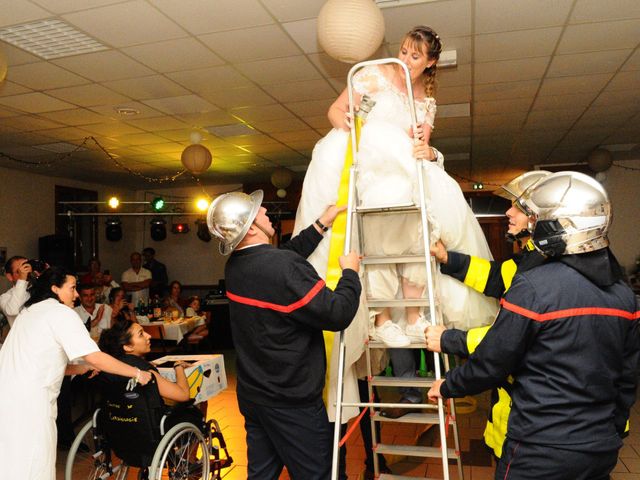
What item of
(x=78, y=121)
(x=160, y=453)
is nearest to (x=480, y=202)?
(x=78, y=121)

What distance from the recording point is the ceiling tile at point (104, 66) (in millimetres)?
4562

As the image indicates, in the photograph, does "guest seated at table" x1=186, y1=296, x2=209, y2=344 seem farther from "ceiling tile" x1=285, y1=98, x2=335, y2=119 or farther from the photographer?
"ceiling tile" x1=285, y1=98, x2=335, y2=119

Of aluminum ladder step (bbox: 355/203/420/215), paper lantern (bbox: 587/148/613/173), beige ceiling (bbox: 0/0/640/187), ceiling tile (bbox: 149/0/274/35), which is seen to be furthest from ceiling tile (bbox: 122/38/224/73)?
paper lantern (bbox: 587/148/613/173)

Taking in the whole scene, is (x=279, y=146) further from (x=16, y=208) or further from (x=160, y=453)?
(x=160, y=453)

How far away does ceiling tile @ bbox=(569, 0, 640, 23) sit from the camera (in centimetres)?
375

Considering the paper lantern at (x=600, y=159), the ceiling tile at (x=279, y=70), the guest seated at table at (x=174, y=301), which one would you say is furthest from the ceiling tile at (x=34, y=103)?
the paper lantern at (x=600, y=159)

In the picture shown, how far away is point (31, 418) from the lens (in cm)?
273

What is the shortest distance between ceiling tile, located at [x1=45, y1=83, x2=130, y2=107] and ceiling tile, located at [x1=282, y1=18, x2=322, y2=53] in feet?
7.37

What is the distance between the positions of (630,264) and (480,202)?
437 centimetres

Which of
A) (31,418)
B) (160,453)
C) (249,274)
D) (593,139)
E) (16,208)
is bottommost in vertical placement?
(160,453)

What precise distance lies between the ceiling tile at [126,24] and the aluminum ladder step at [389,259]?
2488 mm

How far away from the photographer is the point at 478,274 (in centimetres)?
251

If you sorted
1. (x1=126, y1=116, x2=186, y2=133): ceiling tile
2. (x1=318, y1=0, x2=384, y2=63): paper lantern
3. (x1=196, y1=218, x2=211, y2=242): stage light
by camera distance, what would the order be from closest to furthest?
(x1=318, y1=0, x2=384, y2=63): paper lantern → (x1=126, y1=116, x2=186, y2=133): ceiling tile → (x1=196, y1=218, x2=211, y2=242): stage light

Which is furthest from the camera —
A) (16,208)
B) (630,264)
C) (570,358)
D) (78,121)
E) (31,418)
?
(630,264)
